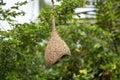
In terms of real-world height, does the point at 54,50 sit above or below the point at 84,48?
above

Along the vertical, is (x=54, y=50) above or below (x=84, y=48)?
above

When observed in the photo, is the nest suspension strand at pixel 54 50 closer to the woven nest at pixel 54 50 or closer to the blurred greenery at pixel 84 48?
the woven nest at pixel 54 50

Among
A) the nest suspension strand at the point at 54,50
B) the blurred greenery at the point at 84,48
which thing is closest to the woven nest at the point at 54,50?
the nest suspension strand at the point at 54,50

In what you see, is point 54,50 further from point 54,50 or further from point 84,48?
point 84,48

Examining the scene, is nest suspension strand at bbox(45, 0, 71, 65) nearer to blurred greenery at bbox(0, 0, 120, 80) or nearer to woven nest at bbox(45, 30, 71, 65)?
woven nest at bbox(45, 30, 71, 65)

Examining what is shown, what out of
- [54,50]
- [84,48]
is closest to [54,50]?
[54,50]

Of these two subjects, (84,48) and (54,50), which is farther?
(84,48)

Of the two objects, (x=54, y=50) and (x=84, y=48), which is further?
(x=84, y=48)

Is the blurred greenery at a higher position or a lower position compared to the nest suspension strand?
lower

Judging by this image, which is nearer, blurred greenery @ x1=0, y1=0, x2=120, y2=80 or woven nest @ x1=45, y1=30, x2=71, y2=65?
woven nest @ x1=45, y1=30, x2=71, y2=65

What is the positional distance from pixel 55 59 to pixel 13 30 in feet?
1.15

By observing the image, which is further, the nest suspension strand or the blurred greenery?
the blurred greenery

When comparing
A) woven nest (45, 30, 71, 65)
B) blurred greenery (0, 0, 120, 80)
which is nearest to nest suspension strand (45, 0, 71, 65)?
woven nest (45, 30, 71, 65)

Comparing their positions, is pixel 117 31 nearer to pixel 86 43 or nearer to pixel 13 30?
pixel 86 43
